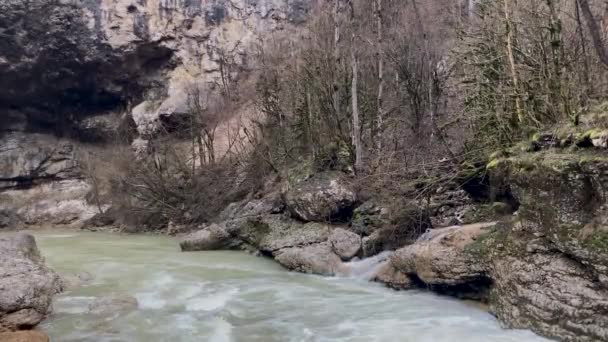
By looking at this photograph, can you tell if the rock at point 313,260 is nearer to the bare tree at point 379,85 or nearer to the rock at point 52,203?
the bare tree at point 379,85

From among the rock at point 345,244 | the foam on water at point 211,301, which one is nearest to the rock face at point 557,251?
the rock at point 345,244

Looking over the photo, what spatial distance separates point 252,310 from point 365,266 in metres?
3.65

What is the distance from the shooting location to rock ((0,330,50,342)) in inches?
300

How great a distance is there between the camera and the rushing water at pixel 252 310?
8.25 meters

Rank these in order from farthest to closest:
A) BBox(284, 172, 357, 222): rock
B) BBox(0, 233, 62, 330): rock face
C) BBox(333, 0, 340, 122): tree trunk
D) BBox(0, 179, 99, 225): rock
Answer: BBox(0, 179, 99, 225): rock → BBox(333, 0, 340, 122): tree trunk → BBox(284, 172, 357, 222): rock → BBox(0, 233, 62, 330): rock face

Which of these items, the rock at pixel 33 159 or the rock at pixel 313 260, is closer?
the rock at pixel 313 260

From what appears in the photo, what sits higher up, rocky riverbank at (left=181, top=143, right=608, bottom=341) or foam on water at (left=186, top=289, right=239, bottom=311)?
rocky riverbank at (left=181, top=143, right=608, bottom=341)

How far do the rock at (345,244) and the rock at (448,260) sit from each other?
8.82ft

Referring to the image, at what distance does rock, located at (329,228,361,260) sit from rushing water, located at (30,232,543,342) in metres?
1.14

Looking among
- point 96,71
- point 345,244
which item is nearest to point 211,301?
point 345,244

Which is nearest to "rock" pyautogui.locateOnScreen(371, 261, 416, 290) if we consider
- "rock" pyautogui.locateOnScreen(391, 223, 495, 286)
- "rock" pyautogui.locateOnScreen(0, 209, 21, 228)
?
"rock" pyautogui.locateOnScreen(391, 223, 495, 286)

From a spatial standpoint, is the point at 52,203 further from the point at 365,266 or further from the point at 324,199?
the point at 365,266

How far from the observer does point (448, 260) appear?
9789 mm

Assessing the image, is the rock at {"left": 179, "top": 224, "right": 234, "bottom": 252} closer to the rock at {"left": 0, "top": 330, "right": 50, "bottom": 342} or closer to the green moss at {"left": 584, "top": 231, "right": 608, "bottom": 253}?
the rock at {"left": 0, "top": 330, "right": 50, "bottom": 342}
